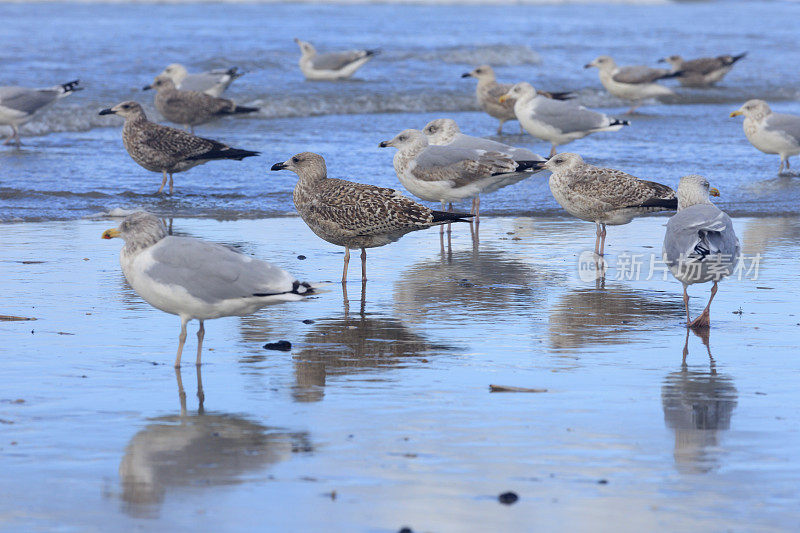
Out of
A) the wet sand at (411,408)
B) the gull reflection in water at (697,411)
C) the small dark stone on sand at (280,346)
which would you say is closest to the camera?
the wet sand at (411,408)

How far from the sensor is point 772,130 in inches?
587

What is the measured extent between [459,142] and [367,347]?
5.27 metres

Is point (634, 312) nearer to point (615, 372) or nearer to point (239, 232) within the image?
point (615, 372)

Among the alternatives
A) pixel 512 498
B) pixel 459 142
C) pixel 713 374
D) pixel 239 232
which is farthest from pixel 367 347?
pixel 459 142

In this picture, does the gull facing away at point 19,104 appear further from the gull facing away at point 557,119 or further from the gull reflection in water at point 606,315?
the gull reflection in water at point 606,315

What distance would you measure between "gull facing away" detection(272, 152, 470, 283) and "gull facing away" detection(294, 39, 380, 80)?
18191 millimetres

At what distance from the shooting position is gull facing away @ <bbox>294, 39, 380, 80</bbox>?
1054 inches

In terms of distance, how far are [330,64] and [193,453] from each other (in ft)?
74.3

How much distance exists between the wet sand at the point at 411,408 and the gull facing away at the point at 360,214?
1.17 ft

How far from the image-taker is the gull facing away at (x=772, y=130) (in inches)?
586

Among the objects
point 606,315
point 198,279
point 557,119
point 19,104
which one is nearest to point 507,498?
point 198,279

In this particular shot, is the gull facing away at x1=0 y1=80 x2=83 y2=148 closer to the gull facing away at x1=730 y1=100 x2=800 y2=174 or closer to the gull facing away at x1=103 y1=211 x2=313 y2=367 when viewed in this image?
the gull facing away at x1=730 y1=100 x2=800 y2=174

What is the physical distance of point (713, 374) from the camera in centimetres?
621

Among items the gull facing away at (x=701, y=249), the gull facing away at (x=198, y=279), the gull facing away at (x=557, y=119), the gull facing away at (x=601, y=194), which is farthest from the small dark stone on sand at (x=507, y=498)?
the gull facing away at (x=557, y=119)
